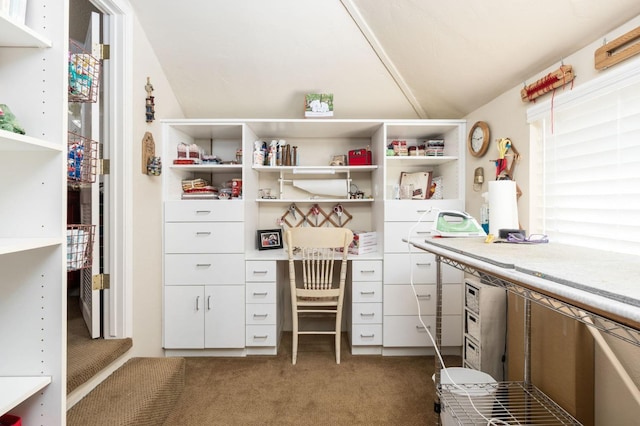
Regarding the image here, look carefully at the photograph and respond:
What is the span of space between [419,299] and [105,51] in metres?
2.73

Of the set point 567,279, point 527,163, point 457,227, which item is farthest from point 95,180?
point 527,163

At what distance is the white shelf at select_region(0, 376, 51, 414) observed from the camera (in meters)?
0.90

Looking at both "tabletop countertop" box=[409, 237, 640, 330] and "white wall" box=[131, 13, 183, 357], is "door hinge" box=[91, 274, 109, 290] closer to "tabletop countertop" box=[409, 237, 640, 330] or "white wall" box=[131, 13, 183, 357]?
"white wall" box=[131, 13, 183, 357]

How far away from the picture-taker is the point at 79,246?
157cm

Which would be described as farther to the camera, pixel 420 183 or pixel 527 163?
pixel 420 183

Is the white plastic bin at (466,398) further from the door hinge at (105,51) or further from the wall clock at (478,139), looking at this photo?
the door hinge at (105,51)

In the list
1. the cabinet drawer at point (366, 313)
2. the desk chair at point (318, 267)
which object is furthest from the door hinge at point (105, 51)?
the cabinet drawer at point (366, 313)

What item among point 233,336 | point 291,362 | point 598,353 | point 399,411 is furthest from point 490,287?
point 233,336

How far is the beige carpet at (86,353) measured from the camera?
1.51 m

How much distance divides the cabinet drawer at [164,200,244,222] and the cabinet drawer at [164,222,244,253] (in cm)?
4

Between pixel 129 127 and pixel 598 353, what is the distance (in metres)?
2.77

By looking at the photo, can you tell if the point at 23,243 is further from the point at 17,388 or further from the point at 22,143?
the point at 17,388

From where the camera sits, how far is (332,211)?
2.95 metres

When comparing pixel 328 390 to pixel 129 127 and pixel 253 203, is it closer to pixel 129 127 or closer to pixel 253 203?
pixel 253 203
